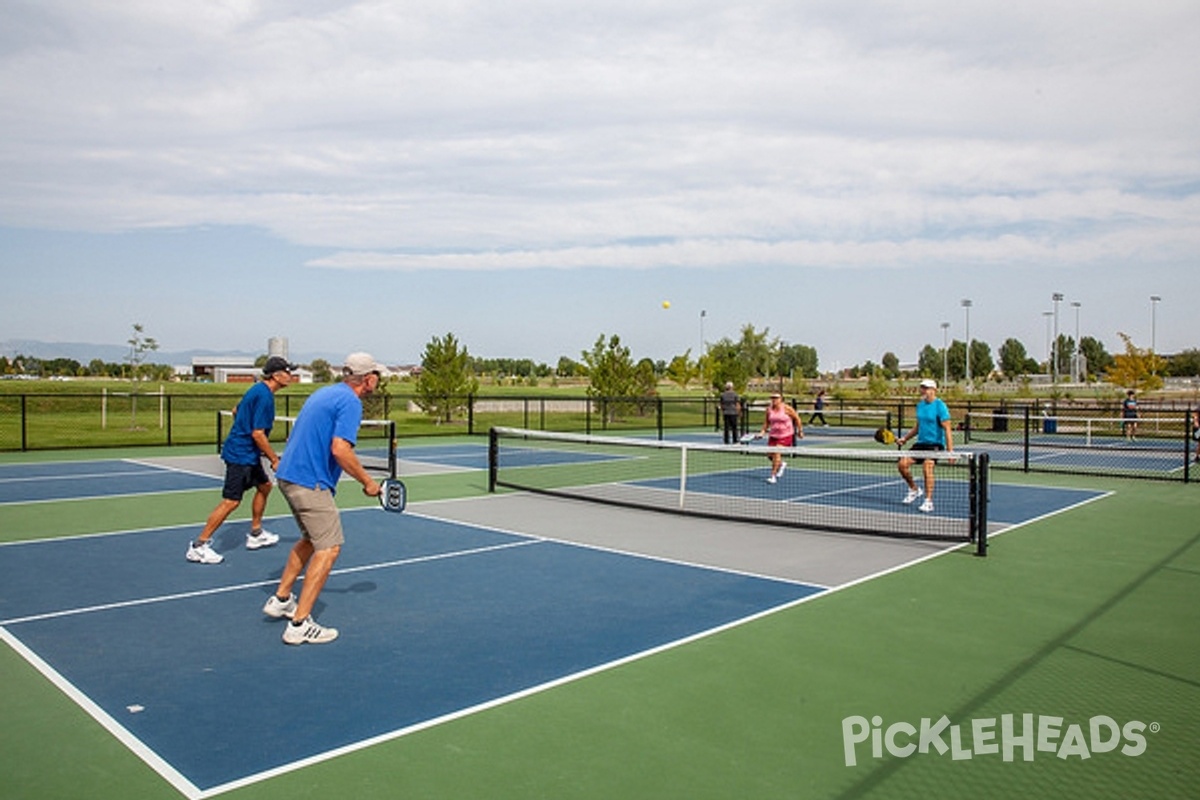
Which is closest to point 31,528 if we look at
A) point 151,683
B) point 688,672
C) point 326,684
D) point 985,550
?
point 151,683

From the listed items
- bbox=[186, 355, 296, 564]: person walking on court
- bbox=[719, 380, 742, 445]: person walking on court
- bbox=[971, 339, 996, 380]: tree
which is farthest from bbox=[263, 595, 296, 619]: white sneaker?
bbox=[971, 339, 996, 380]: tree

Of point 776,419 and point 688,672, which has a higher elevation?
point 776,419

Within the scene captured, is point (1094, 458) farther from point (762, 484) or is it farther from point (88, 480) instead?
point (88, 480)

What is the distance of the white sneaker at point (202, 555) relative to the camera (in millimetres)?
8555

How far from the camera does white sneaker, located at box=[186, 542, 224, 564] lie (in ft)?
28.1

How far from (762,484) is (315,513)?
36.0ft

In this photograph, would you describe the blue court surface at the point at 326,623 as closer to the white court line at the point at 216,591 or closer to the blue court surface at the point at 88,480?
the white court line at the point at 216,591

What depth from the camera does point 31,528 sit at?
1062 centimetres

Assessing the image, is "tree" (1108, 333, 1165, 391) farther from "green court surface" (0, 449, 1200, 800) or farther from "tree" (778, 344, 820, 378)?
"tree" (778, 344, 820, 378)

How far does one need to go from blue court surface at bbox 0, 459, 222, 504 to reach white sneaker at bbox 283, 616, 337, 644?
9.17 metres

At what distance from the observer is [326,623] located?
6602 millimetres

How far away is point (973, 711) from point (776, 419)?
10.3 metres

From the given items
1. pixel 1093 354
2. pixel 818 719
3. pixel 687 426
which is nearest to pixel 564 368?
pixel 1093 354

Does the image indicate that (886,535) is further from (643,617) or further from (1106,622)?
(643,617)
